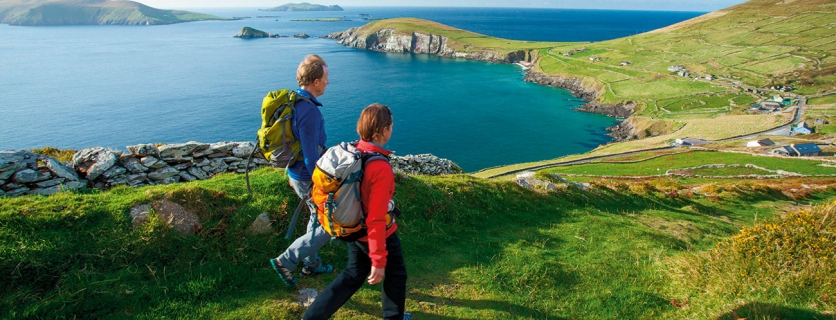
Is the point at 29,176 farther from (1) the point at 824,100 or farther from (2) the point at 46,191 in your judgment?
(1) the point at 824,100

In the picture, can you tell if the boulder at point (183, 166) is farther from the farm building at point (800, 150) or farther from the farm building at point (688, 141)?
the farm building at point (688, 141)

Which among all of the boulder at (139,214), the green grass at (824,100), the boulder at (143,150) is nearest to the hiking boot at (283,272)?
the boulder at (139,214)

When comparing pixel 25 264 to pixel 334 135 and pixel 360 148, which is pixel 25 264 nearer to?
pixel 360 148

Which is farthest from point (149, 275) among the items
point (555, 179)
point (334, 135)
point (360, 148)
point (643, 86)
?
point (643, 86)

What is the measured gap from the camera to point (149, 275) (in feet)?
23.0

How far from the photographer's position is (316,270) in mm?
7707

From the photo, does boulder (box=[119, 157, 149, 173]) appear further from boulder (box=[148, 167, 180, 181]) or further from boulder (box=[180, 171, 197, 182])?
boulder (box=[180, 171, 197, 182])

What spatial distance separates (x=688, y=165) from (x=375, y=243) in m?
61.3

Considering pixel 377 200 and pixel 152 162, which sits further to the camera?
pixel 152 162

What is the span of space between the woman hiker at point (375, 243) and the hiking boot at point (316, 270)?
1852mm

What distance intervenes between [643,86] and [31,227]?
141 meters

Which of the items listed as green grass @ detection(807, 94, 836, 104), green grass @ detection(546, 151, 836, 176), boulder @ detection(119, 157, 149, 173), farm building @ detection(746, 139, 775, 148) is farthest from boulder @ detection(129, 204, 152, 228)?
green grass @ detection(807, 94, 836, 104)

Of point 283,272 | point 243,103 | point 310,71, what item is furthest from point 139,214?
point 243,103

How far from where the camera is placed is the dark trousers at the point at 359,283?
5816mm
